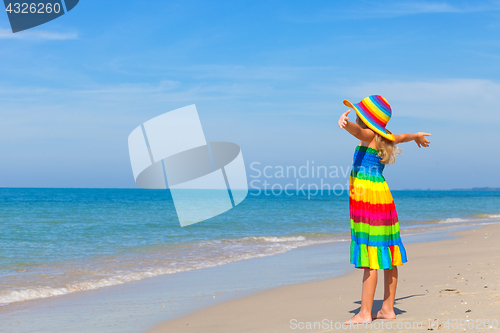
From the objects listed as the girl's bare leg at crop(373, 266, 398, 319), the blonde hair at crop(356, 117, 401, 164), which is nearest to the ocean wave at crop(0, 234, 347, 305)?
the girl's bare leg at crop(373, 266, 398, 319)

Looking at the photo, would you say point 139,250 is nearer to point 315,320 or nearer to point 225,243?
point 225,243

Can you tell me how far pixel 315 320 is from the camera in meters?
3.77

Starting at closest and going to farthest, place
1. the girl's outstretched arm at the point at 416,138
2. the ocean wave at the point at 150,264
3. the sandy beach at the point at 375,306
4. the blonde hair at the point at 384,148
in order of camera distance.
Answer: the sandy beach at the point at 375,306 < the blonde hair at the point at 384,148 < the girl's outstretched arm at the point at 416,138 < the ocean wave at the point at 150,264

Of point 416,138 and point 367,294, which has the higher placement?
point 416,138

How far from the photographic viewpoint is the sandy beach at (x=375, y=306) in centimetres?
321

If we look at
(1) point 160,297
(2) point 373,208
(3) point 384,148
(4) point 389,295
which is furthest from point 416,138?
(1) point 160,297

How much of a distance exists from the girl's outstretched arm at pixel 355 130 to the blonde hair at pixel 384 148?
0.06 m

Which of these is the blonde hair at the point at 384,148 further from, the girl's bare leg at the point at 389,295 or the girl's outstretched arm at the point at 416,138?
the girl's bare leg at the point at 389,295

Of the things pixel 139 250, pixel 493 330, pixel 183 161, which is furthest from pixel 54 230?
pixel 493 330

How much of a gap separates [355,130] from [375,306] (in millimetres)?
1913

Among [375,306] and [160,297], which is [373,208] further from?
[160,297]

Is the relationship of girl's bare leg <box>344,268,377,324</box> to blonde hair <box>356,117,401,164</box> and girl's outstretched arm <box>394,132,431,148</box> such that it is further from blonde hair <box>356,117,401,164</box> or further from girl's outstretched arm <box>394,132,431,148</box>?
girl's outstretched arm <box>394,132,431,148</box>

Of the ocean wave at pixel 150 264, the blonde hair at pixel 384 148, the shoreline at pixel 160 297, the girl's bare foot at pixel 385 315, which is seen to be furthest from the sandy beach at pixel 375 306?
the ocean wave at pixel 150 264

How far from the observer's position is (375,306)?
13.2 feet
